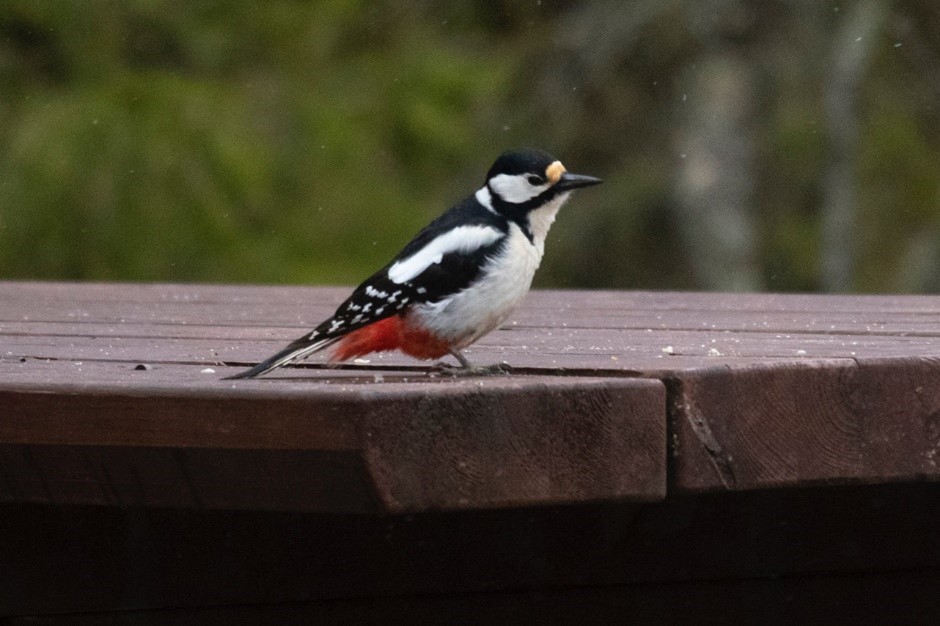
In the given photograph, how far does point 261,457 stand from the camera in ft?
6.64

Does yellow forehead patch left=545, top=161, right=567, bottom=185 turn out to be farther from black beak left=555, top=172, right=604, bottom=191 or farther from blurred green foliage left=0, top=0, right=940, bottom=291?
blurred green foliage left=0, top=0, right=940, bottom=291

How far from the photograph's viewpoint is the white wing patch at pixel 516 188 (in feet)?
11.2

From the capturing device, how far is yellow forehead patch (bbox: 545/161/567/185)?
3426 millimetres

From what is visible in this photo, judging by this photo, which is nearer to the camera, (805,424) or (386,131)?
(805,424)

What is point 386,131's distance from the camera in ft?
31.9

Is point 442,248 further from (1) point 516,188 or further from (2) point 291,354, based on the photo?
(2) point 291,354

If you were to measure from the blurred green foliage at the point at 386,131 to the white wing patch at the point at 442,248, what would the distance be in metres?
5.35

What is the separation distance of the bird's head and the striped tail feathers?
60 centimetres

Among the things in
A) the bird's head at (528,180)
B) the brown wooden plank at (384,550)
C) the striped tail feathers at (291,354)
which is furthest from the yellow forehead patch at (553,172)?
the brown wooden plank at (384,550)

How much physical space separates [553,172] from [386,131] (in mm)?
6373

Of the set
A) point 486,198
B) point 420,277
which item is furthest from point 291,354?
point 486,198

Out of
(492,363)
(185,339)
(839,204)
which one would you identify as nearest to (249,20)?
(839,204)

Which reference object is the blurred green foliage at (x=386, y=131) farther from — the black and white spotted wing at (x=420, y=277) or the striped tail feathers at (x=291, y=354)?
the striped tail feathers at (x=291, y=354)

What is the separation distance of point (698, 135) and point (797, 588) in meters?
8.64
